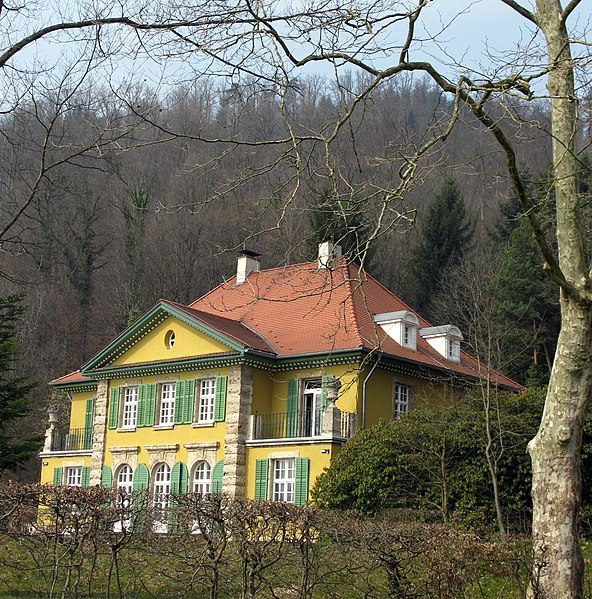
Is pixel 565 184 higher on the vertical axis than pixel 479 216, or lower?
lower

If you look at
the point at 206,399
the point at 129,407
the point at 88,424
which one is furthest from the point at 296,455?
the point at 88,424

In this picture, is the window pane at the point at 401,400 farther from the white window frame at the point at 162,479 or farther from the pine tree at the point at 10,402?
the pine tree at the point at 10,402

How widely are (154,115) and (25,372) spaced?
4068 cm

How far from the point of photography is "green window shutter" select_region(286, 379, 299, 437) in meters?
26.7

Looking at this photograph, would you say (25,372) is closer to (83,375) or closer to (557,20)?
(83,375)

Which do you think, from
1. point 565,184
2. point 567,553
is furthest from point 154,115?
point 567,553

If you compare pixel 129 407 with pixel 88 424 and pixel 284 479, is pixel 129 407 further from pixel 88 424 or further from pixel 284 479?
pixel 284 479

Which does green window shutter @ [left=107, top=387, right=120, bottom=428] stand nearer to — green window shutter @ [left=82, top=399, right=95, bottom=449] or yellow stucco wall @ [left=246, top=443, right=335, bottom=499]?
green window shutter @ [left=82, top=399, right=95, bottom=449]

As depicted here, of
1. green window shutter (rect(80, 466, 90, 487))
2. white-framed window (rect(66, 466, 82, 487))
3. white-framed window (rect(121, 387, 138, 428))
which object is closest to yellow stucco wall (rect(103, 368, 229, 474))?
white-framed window (rect(121, 387, 138, 428))

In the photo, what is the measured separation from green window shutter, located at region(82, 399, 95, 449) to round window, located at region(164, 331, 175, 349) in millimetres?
5439

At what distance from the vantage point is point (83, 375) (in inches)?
1245

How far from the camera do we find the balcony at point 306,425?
2478cm

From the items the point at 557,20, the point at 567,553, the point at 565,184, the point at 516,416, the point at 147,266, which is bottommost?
the point at 567,553

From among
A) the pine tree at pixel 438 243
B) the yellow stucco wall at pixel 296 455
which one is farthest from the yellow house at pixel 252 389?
the pine tree at pixel 438 243
